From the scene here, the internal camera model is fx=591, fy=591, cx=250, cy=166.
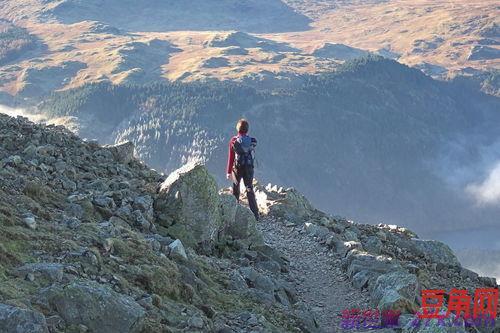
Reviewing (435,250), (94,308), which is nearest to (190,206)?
(94,308)

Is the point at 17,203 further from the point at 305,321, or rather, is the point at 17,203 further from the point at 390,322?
the point at 390,322

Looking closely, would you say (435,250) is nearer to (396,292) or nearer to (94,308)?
(396,292)

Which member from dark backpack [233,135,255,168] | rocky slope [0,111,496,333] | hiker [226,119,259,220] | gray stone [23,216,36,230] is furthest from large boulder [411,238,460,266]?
gray stone [23,216,36,230]

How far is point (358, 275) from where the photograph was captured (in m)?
20.3

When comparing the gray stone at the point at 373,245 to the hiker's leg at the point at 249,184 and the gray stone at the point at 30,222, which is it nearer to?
the hiker's leg at the point at 249,184

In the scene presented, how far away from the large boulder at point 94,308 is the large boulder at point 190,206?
7.94 m

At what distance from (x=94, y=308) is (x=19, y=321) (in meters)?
1.55

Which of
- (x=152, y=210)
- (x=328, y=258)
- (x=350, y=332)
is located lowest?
(x=328, y=258)

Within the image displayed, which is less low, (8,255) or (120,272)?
(8,255)

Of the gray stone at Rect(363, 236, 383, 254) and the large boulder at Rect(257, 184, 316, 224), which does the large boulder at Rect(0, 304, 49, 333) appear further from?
the large boulder at Rect(257, 184, 316, 224)

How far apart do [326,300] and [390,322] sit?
336cm

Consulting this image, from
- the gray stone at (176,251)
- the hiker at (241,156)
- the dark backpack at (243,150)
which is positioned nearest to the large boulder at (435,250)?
the hiker at (241,156)

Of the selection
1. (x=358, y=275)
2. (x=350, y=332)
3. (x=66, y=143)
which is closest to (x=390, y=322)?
(x=350, y=332)

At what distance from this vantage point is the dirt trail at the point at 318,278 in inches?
693
